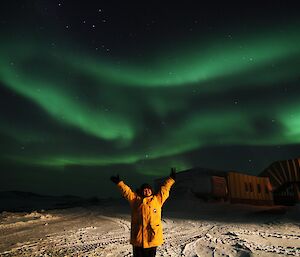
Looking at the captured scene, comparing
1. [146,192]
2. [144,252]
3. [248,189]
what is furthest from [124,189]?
[248,189]

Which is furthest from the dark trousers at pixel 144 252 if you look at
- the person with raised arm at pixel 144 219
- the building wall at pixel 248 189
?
the building wall at pixel 248 189

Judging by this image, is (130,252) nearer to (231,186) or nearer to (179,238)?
(179,238)

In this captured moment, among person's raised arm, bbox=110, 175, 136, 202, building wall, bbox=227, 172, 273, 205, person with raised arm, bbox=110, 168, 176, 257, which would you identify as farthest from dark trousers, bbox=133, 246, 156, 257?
building wall, bbox=227, 172, 273, 205

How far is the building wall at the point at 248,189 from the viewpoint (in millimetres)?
25062

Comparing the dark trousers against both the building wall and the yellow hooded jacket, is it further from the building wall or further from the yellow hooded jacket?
the building wall

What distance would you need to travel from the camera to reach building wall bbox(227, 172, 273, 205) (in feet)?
82.2

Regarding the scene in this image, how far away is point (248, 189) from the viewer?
85.2ft

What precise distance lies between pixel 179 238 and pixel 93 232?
10.5ft

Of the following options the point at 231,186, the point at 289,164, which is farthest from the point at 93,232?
the point at 289,164

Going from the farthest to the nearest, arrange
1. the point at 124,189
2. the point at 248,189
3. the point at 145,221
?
the point at 248,189 → the point at 124,189 → the point at 145,221

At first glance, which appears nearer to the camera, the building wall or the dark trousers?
the dark trousers

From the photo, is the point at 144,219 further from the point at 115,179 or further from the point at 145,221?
the point at 115,179

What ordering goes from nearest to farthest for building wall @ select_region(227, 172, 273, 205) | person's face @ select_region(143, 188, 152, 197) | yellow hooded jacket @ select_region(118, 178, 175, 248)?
1. yellow hooded jacket @ select_region(118, 178, 175, 248)
2. person's face @ select_region(143, 188, 152, 197)
3. building wall @ select_region(227, 172, 273, 205)

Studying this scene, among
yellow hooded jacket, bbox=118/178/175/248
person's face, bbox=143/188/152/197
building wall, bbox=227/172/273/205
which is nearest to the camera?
yellow hooded jacket, bbox=118/178/175/248
